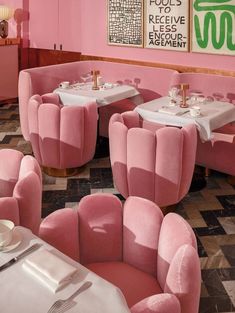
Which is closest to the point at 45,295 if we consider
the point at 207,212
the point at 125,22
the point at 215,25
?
the point at 207,212

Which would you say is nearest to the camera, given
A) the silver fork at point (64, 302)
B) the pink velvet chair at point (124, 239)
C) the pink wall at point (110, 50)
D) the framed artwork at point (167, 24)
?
the silver fork at point (64, 302)

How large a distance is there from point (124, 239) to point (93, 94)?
2.51m

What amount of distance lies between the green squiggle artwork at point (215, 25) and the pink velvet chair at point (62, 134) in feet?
Result: 4.67

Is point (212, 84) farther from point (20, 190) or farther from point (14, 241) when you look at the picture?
point (14, 241)

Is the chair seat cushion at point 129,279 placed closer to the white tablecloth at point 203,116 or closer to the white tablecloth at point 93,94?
the white tablecloth at point 203,116

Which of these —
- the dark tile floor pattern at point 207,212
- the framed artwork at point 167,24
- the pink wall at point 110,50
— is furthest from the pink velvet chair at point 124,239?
the framed artwork at point 167,24

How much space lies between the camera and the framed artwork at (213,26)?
409cm

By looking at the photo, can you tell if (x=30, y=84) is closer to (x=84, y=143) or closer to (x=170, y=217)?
(x=84, y=143)

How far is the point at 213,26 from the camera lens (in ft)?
13.8

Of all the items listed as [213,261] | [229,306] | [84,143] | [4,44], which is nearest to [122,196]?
[84,143]

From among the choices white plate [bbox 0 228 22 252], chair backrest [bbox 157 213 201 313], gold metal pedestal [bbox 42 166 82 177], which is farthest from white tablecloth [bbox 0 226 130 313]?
gold metal pedestal [bbox 42 166 82 177]

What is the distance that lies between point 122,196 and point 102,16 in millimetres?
2799

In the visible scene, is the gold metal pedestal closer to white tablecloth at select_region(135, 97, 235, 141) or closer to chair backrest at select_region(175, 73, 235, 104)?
white tablecloth at select_region(135, 97, 235, 141)

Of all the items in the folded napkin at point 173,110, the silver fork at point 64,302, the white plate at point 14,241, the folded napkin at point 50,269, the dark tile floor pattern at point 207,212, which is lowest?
the dark tile floor pattern at point 207,212
